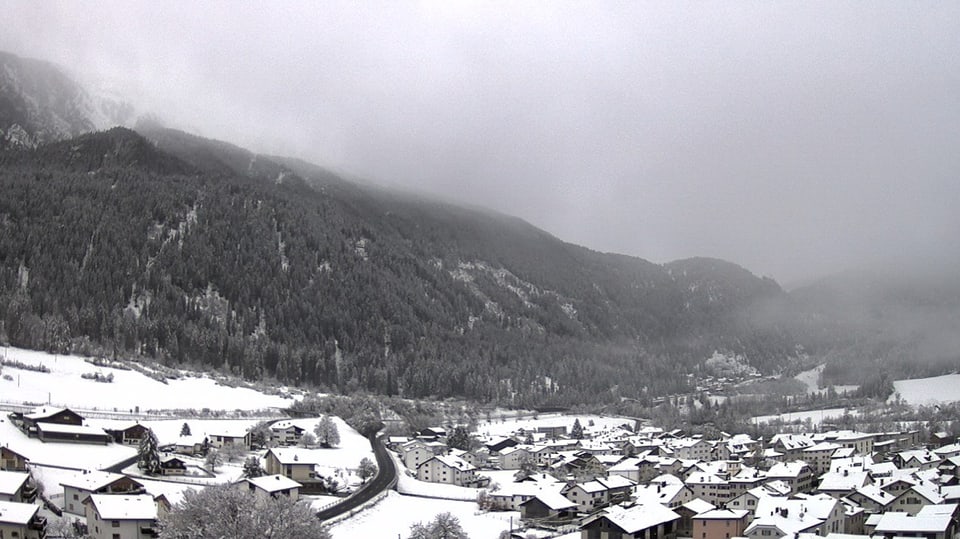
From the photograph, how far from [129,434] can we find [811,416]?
120 m

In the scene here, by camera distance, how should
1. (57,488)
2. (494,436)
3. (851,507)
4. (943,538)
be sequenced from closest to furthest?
(943,538)
(57,488)
(851,507)
(494,436)

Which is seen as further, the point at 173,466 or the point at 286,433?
the point at 286,433

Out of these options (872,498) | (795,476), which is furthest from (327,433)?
(872,498)

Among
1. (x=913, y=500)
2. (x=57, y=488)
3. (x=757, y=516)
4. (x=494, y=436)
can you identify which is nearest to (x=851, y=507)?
(x=913, y=500)

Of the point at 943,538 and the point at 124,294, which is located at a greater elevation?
the point at 124,294

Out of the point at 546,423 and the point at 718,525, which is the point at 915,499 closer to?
the point at 718,525

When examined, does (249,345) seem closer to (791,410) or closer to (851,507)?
(791,410)

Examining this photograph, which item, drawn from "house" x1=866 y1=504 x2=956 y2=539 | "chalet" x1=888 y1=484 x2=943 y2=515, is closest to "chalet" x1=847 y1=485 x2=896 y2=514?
"chalet" x1=888 y1=484 x2=943 y2=515

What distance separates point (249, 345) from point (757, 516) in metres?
129

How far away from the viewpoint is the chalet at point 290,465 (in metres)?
79.2

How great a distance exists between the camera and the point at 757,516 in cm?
6525

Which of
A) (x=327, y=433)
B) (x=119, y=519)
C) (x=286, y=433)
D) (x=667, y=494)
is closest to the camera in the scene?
(x=119, y=519)

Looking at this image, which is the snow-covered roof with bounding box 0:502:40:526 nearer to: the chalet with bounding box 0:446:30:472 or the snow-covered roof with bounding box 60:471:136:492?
the snow-covered roof with bounding box 60:471:136:492

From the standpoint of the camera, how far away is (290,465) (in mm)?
79375
